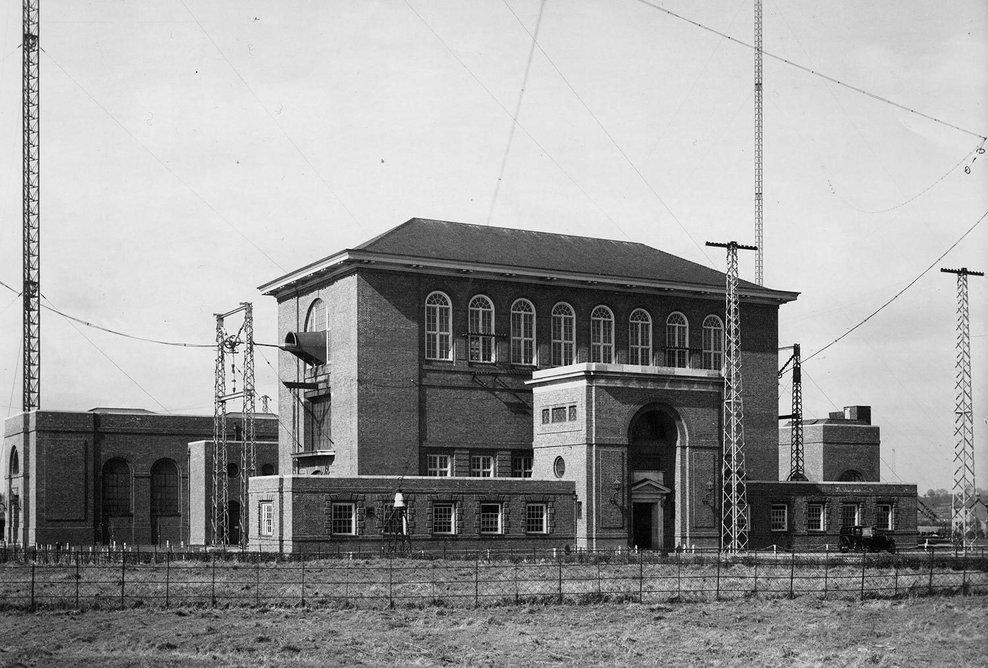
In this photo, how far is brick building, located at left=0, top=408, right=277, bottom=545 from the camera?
85.5 m

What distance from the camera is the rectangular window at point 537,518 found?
66.2m

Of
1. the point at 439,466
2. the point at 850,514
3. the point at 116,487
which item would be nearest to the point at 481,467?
the point at 439,466

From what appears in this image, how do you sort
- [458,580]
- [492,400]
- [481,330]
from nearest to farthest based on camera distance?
[458,580] → [492,400] → [481,330]

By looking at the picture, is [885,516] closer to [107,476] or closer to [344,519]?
[344,519]

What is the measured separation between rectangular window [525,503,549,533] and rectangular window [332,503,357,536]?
8607 millimetres

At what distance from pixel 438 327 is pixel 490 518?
1021 cm

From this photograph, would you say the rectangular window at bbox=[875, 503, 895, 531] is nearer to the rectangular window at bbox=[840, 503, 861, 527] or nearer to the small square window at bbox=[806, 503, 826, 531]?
the rectangular window at bbox=[840, 503, 861, 527]

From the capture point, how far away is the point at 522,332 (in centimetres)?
7225

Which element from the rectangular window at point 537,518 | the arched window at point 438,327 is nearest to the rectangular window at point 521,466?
the rectangular window at point 537,518

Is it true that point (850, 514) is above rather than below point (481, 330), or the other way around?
below

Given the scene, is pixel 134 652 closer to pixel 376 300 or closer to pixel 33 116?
pixel 376 300

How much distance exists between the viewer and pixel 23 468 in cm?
8825

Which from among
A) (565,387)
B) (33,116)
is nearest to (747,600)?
(565,387)

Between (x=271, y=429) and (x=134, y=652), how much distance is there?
60580mm
